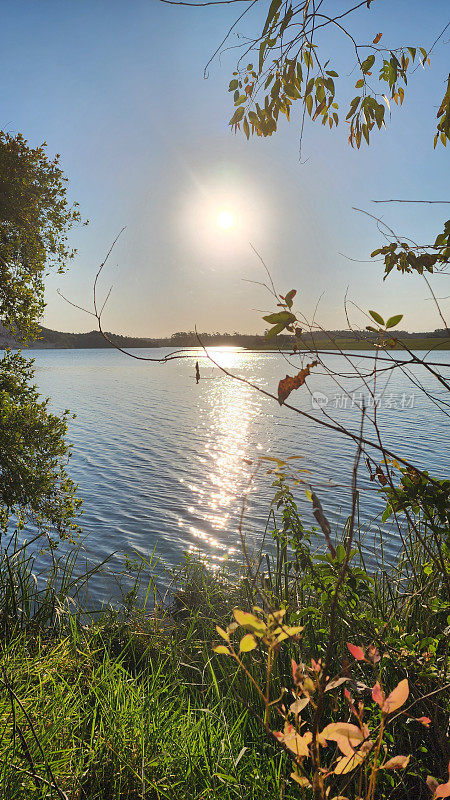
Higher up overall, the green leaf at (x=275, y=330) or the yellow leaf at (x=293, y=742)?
the green leaf at (x=275, y=330)

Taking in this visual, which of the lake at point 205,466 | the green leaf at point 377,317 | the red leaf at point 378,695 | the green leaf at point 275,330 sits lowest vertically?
the lake at point 205,466

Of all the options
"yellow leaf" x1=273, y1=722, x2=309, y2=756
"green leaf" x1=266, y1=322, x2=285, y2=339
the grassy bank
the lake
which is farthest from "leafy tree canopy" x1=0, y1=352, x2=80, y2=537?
"yellow leaf" x1=273, y1=722, x2=309, y2=756

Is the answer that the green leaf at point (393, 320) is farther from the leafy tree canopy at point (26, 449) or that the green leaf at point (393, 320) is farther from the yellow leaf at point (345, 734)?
the leafy tree canopy at point (26, 449)

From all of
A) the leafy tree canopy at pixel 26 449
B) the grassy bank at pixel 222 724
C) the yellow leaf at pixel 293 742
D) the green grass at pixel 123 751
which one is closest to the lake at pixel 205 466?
the grassy bank at pixel 222 724

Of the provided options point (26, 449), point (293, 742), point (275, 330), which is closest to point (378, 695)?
point (293, 742)

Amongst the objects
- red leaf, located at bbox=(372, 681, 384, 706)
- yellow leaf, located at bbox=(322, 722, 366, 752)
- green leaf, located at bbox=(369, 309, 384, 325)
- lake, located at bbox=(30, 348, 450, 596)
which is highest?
green leaf, located at bbox=(369, 309, 384, 325)

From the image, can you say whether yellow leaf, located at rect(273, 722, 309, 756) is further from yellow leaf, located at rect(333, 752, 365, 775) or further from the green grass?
the green grass

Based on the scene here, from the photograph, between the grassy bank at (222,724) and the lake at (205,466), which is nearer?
the grassy bank at (222,724)

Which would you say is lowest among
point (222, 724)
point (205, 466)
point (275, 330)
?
point (205, 466)

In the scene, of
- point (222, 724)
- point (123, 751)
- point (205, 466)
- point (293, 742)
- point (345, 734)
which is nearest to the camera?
point (345, 734)

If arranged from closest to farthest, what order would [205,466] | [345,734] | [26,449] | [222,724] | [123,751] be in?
[345,734] → [123,751] → [222,724] → [26,449] → [205,466]

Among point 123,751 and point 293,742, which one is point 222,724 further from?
point 293,742

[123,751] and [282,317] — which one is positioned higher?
[282,317]

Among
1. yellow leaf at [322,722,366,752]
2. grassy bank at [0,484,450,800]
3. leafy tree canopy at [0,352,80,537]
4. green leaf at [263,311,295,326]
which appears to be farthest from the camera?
leafy tree canopy at [0,352,80,537]
